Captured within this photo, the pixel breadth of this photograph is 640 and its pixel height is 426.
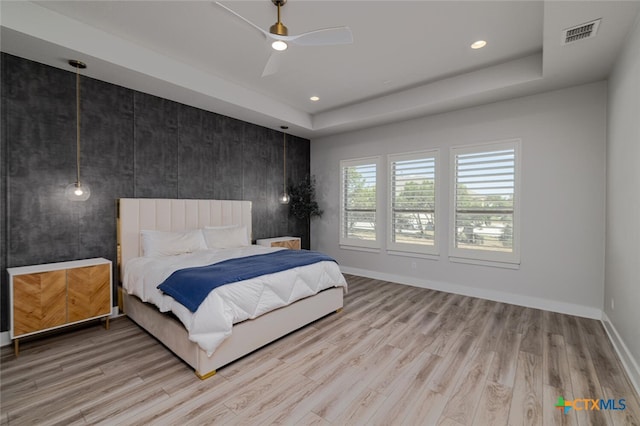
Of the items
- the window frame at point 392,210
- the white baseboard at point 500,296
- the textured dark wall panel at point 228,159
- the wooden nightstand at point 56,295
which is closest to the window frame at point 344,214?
the window frame at point 392,210

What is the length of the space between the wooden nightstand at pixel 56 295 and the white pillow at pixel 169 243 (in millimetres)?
539

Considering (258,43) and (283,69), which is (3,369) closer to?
(258,43)

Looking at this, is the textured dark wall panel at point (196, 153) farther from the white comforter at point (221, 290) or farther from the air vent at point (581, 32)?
the air vent at point (581, 32)

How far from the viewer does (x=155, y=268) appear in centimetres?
318

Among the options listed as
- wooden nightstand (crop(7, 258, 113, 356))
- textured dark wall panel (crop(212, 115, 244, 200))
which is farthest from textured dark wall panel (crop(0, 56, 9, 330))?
textured dark wall panel (crop(212, 115, 244, 200))

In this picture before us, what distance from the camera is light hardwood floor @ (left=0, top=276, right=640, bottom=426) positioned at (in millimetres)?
2004

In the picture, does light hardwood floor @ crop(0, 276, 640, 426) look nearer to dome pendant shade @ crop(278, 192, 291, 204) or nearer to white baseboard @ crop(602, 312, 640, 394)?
white baseboard @ crop(602, 312, 640, 394)

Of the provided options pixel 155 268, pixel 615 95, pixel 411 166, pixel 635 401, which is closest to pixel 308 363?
pixel 155 268

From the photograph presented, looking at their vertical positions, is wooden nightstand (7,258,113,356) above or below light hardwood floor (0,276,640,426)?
above

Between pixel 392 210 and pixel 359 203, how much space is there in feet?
2.50

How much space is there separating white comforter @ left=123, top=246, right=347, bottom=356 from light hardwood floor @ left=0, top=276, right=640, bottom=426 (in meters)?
0.42

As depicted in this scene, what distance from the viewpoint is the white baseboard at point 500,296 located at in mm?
3760

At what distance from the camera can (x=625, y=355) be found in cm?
258

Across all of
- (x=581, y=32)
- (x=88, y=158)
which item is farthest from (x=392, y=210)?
(x=88, y=158)
